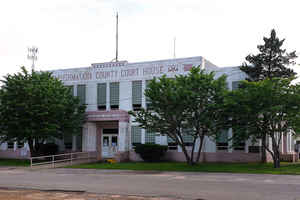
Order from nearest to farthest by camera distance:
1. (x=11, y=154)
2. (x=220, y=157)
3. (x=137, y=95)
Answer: (x=220, y=157), (x=137, y=95), (x=11, y=154)

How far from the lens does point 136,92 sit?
32.9m

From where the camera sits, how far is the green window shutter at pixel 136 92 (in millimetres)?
32750

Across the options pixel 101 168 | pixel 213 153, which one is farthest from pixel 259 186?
pixel 213 153

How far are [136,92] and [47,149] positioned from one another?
9.68 meters

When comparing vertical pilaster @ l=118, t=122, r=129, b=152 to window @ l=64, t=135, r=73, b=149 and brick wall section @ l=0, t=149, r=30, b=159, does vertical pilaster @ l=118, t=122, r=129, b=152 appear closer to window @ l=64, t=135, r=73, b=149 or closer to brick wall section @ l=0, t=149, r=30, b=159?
window @ l=64, t=135, r=73, b=149

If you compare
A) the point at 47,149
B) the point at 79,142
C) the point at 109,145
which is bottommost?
the point at 47,149

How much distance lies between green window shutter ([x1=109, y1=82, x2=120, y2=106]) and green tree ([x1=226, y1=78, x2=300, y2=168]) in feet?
42.9

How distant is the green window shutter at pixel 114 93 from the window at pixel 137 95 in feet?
5.29

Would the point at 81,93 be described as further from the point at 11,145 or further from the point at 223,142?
the point at 223,142

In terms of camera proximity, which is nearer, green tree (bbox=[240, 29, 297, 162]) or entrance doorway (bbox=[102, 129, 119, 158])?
green tree (bbox=[240, 29, 297, 162])

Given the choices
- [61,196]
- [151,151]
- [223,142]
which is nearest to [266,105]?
[223,142]

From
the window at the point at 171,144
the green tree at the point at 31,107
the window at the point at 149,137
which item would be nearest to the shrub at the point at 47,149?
the green tree at the point at 31,107

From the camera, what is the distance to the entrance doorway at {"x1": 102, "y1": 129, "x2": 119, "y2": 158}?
33.7 meters

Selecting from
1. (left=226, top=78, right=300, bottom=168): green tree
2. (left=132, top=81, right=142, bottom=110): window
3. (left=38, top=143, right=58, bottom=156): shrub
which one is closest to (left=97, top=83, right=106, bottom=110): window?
(left=132, top=81, right=142, bottom=110): window
